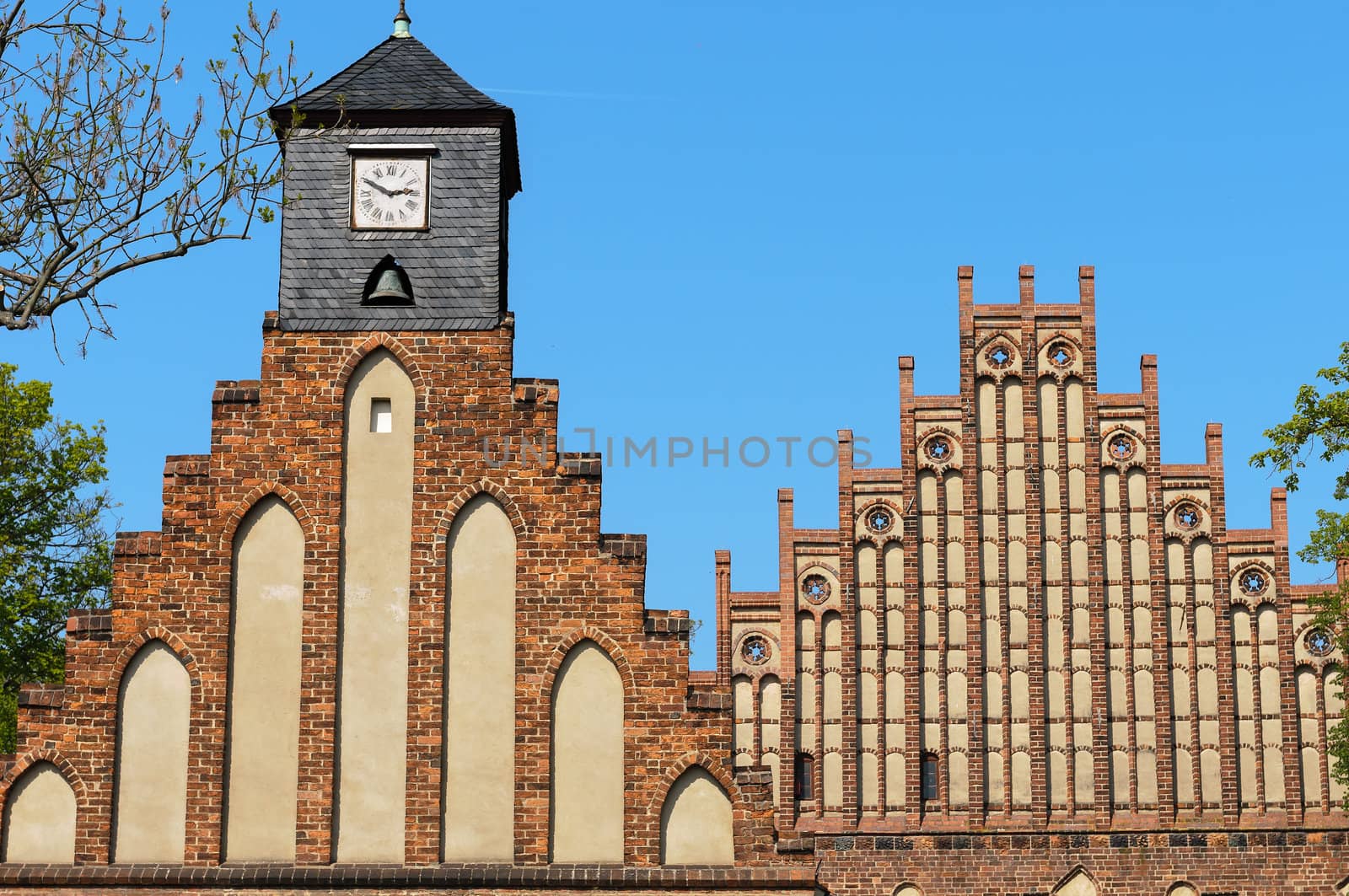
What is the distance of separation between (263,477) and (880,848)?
1604 cm

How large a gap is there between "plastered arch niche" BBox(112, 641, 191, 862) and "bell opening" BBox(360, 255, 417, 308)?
3623 millimetres

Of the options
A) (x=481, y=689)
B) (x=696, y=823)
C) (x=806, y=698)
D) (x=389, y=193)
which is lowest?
(x=696, y=823)

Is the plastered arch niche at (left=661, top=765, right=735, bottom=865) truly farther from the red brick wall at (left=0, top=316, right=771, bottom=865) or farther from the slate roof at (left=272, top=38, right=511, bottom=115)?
the slate roof at (left=272, top=38, right=511, bottom=115)

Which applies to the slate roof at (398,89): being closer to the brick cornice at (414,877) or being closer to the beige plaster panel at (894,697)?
the brick cornice at (414,877)

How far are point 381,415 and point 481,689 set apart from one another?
2577 millimetres

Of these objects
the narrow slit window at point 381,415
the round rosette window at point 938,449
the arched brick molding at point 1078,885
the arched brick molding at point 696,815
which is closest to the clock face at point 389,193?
the narrow slit window at point 381,415

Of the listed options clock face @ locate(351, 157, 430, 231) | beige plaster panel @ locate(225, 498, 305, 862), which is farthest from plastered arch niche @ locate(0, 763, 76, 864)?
clock face @ locate(351, 157, 430, 231)

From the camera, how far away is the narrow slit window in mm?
19156

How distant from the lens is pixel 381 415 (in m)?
19.2

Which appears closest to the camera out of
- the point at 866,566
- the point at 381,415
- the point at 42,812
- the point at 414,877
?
the point at 414,877

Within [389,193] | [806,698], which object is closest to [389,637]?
[389,193]

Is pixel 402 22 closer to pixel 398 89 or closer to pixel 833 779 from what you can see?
pixel 398 89

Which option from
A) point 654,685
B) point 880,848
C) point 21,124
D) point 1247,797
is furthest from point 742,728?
point 21,124

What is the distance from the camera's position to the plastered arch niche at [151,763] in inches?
716
